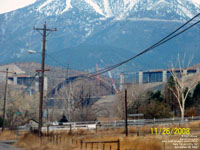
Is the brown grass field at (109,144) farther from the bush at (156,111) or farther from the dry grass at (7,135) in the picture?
the bush at (156,111)

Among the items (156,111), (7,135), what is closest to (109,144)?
(7,135)

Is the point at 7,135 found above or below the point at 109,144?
below

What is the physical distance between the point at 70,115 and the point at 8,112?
12.9 meters

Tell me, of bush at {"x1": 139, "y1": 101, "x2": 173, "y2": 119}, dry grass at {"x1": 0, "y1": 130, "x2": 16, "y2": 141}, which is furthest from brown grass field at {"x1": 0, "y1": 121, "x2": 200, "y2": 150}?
bush at {"x1": 139, "y1": 101, "x2": 173, "y2": 119}

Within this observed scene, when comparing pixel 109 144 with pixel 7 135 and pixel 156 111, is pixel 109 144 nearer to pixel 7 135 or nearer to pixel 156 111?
pixel 7 135

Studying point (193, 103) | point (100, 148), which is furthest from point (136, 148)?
point (193, 103)

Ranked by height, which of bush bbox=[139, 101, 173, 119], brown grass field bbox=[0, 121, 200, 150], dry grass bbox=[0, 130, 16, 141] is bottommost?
dry grass bbox=[0, 130, 16, 141]

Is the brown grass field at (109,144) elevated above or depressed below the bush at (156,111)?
below

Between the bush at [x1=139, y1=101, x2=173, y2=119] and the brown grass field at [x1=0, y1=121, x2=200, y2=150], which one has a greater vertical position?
the bush at [x1=139, y1=101, x2=173, y2=119]

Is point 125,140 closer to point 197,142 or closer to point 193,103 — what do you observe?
point 197,142

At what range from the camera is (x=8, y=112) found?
90875mm

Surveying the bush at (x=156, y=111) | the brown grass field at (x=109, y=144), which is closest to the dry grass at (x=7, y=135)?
the brown grass field at (x=109, y=144)

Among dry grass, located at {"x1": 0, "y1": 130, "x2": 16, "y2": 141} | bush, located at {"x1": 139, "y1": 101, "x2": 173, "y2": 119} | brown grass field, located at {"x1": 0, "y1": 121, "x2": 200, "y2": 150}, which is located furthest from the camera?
bush, located at {"x1": 139, "y1": 101, "x2": 173, "y2": 119}

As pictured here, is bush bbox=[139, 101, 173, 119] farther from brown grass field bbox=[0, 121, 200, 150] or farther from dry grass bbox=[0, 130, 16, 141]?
dry grass bbox=[0, 130, 16, 141]
